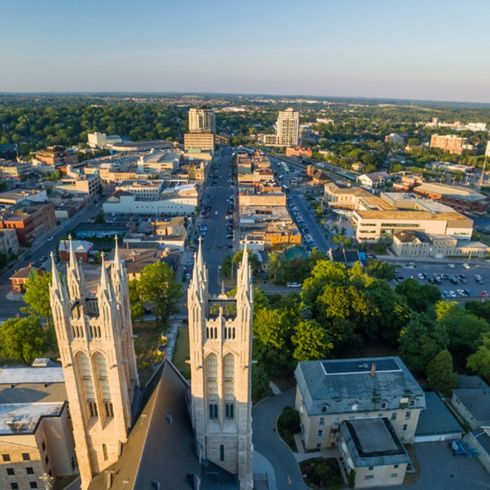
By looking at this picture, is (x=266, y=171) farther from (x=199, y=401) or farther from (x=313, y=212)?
(x=199, y=401)

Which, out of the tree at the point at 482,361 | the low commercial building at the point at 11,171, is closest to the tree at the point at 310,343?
the tree at the point at 482,361

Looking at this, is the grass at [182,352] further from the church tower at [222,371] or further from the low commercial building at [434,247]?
the low commercial building at [434,247]

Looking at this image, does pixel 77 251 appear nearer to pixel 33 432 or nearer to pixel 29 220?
pixel 29 220

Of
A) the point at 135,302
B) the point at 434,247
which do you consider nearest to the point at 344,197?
the point at 434,247

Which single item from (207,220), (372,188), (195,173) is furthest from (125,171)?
(372,188)

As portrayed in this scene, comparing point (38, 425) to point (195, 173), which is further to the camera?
point (195, 173)

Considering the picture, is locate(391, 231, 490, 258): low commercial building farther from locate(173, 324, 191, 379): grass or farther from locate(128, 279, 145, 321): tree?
locate(128, 279, 145, 321): tree

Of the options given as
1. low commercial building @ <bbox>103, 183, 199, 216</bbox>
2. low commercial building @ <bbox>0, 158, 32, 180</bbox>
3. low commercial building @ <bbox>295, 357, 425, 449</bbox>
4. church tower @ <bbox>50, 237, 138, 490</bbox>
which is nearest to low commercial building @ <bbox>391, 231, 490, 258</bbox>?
low commercial building @ <bbox>295, 357, 425, 449</bbox>
